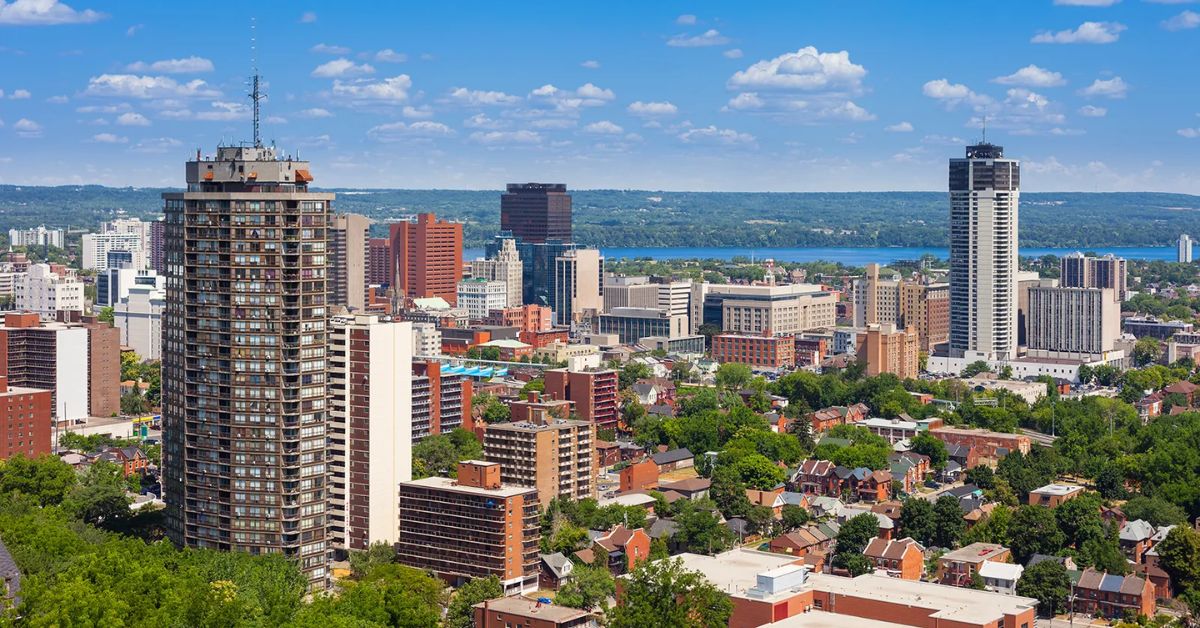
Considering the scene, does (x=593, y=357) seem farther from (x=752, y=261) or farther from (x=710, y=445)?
(x=752, y=261)

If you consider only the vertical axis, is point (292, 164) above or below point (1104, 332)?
above

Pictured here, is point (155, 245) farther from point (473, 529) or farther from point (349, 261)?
point (473, 529)

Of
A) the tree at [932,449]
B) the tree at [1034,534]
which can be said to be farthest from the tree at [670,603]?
the tree at [932,449]

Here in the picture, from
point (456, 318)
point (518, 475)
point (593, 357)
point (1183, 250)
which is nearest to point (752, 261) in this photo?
point (1183, 250)

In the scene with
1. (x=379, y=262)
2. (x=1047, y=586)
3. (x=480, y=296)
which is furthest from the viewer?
(x=379, y=262)

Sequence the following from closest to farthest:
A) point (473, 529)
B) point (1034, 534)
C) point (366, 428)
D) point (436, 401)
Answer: point (473, 529)
point (366, 428)
point (1034, 534)
point (436, 401)

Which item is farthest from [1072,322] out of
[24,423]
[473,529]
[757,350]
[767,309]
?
[473,529]
